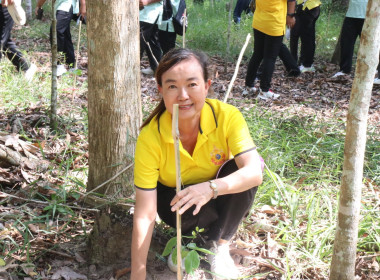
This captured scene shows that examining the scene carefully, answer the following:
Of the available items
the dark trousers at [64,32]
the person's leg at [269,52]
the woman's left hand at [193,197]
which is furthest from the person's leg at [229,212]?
the dark trousers at [64,32]

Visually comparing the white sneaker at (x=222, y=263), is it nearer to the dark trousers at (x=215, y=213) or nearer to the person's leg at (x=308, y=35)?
the dark trousers at (x=215, y=213)

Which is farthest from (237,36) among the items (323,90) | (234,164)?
(234,164)

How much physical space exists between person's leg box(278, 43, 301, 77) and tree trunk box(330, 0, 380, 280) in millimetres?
4546

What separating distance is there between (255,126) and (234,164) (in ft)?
5.21

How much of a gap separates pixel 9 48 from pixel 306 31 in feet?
13.6

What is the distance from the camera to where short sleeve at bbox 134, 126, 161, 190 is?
1809mm

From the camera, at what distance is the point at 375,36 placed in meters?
1.43

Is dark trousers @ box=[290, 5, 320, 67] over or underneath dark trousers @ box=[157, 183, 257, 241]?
over

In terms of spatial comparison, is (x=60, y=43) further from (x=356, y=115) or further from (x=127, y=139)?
(x=356, y=115)

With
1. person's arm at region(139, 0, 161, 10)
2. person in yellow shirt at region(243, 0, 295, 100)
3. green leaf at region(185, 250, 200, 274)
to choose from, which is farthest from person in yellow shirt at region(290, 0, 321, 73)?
green leaf at region(185, 250, 200, 274)

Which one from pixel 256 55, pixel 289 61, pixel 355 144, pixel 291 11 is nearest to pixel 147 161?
pixel 355 144

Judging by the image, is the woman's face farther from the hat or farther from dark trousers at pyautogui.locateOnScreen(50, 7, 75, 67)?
dark trousers at pyautogui.locateOnScreen(50, 7, 75, 67)

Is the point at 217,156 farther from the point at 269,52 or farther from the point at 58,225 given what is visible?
the point at 269,52

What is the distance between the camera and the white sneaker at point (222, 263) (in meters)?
2.05
